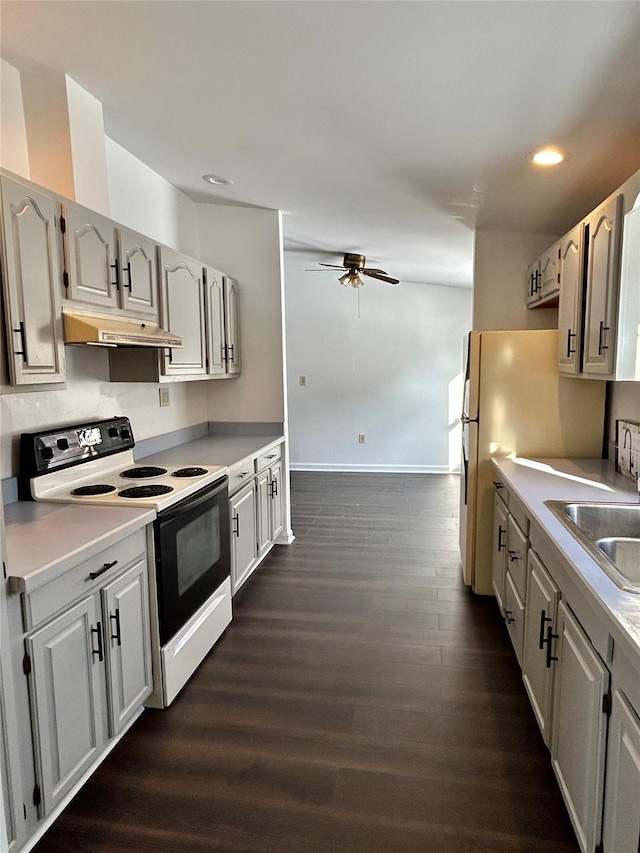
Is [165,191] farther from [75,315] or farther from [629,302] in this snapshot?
[629,302]

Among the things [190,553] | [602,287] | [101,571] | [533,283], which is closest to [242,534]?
[190,553]

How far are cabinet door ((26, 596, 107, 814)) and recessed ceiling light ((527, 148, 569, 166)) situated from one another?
2.52 metres

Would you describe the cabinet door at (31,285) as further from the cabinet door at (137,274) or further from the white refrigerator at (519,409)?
the white refrigerator at (519,409)

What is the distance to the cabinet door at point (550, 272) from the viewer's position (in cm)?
291

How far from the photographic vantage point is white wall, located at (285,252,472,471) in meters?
6.66

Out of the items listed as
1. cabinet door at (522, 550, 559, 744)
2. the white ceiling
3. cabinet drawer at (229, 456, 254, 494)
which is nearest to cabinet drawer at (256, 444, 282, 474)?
cabinet drawer at (229, 456, 254, 494)

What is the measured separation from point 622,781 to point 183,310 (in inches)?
112

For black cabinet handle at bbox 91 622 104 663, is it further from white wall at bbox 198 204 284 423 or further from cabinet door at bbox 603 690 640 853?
white wall at bbox 198 204 284 423

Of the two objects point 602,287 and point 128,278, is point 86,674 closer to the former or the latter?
point 128,278

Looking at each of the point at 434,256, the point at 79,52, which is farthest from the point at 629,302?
the point at 434,256

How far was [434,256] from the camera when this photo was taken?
15.8 feet

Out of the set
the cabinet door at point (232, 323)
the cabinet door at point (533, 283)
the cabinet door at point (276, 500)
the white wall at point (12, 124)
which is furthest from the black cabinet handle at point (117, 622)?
the cabinet door at point (533, 283)

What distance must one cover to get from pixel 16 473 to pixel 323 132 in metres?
1.99

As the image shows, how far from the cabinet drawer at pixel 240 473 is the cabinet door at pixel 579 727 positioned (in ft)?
6.12
